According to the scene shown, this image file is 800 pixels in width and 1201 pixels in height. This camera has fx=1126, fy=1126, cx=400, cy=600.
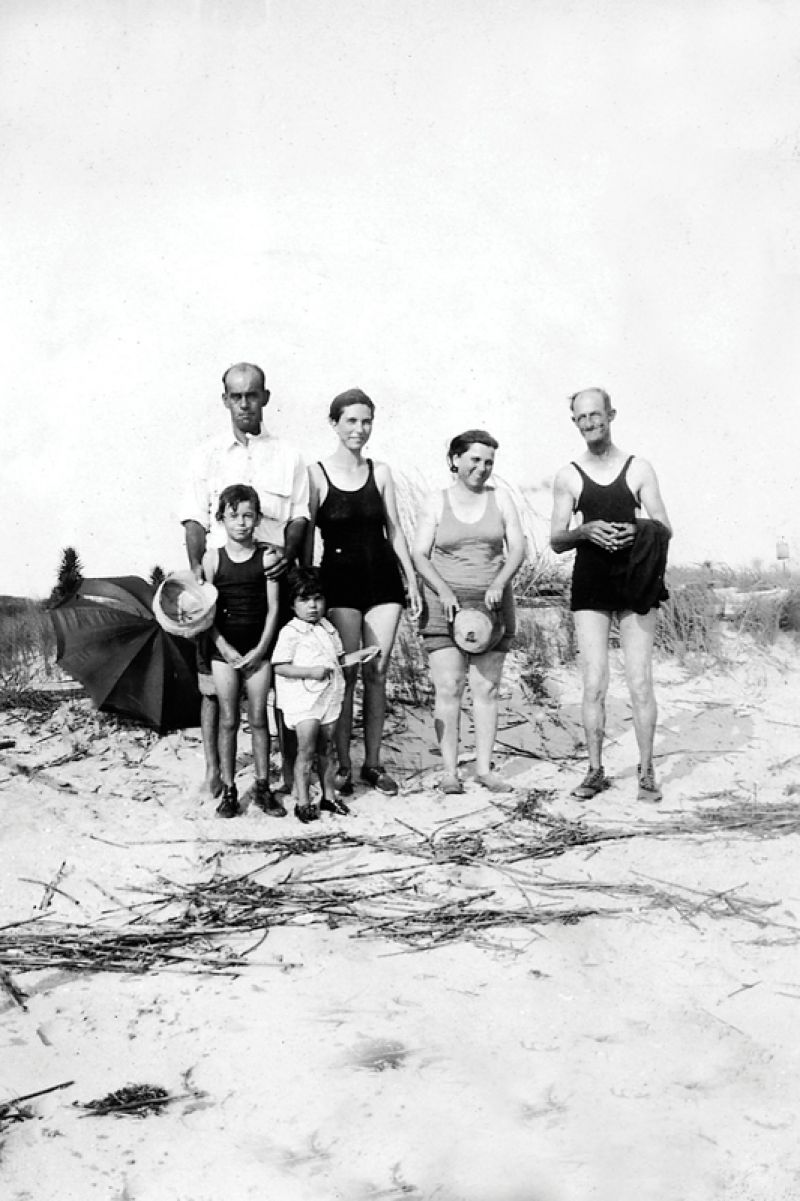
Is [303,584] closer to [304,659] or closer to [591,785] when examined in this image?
[304,659]

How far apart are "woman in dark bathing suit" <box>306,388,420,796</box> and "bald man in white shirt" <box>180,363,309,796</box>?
0.15 meters

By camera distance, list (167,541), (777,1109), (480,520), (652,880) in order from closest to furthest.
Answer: (777,1109) < (652,880) < (480,520) < (167,541)

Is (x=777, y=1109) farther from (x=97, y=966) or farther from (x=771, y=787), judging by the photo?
(x=771, y=787)

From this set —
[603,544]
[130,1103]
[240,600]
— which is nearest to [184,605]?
[240,600]

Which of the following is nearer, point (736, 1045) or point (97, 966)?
point (736, 1045)

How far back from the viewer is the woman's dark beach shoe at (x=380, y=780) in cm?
557

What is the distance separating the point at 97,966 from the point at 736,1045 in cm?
199

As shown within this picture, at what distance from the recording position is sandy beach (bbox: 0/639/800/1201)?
2.60m

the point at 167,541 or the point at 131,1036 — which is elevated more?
the point at 167,541

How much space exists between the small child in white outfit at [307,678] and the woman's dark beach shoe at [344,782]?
317 mm

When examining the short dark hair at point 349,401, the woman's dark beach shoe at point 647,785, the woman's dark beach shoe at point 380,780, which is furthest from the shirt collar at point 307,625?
the woman's dark beach shoe at point 647,785

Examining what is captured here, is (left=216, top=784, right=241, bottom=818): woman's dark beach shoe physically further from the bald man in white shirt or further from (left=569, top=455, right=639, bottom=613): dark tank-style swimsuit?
(left=569, top=455, right=639, bottom=613): dark tank-style swimsuit

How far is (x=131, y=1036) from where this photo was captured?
3.22m

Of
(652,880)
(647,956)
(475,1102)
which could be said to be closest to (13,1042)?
(475,1102)
